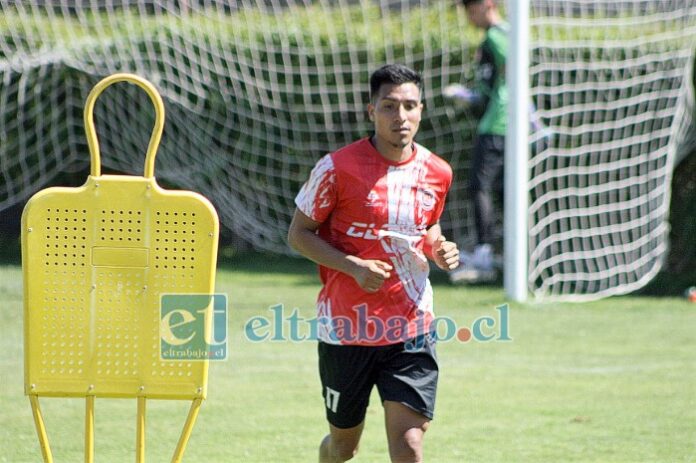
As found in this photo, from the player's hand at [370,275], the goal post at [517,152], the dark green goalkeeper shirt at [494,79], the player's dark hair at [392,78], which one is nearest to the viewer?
the player's hand at [370,275]

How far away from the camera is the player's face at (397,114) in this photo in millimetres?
4508

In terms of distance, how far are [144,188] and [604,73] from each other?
7.37 m

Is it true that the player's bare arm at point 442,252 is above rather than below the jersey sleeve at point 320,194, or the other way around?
below

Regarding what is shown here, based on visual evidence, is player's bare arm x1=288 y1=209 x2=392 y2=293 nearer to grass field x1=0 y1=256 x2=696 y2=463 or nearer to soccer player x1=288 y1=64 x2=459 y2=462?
soccer player x1=288 y1=64 x2=459 y2=462

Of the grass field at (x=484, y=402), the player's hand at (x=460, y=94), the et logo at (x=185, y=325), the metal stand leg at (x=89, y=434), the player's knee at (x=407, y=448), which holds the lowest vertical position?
the grass field at (x=484, y=402)

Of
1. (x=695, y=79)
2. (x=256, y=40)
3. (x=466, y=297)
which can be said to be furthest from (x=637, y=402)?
(x=256, y=40)

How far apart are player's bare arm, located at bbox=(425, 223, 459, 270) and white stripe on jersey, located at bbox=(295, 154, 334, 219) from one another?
0.44 metres

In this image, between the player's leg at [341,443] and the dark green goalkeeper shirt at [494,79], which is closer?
the player's leg at [341,443]

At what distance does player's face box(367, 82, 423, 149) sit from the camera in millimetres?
4508

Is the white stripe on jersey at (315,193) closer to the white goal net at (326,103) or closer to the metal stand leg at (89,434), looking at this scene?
the metal stand leg at (89,434)

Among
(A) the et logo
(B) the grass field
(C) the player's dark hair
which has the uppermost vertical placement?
(C) the player's dark hair

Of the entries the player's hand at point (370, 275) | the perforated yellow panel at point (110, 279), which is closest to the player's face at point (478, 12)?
the player's hand at point (370, 275)

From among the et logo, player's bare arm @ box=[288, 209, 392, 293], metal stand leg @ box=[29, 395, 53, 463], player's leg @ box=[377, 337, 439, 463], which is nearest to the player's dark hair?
player's bare arm @ box=[288, 209, 392, 293]

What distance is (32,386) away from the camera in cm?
388
